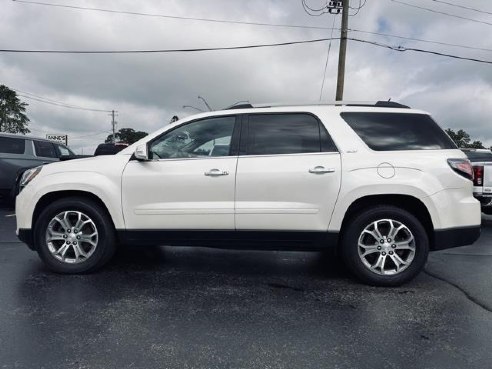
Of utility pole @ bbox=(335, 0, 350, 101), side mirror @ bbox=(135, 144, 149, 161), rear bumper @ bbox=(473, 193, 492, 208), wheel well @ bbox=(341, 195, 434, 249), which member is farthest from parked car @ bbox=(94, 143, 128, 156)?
utility pole @ bbox=(335, 0, 350, 101)

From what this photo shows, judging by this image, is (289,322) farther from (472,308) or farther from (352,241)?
(472,308)

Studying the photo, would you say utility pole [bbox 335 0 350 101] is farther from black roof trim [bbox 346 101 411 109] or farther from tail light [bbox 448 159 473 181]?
tail light [bbox 448 159 473 181]

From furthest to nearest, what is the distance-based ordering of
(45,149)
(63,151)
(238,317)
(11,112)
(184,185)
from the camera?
(11,112)
(63,151)
(45,149)
(184,185)
(238,317)

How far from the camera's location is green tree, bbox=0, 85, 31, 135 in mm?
61031

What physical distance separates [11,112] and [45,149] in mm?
58511

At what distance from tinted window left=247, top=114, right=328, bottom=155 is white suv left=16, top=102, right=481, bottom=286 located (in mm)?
11

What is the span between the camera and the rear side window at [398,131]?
14.8 feet

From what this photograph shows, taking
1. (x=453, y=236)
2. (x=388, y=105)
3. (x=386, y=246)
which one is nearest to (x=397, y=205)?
(x=386, y=246)

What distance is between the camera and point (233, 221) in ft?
14.6

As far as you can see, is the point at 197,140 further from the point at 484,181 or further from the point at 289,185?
the point at 484,181

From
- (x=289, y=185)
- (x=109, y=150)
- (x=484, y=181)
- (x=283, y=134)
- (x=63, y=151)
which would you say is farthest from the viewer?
(x=63, y=151)

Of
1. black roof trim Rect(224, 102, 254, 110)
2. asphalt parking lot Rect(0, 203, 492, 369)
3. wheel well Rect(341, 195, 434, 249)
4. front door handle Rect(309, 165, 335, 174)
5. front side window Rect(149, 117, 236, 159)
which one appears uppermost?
black roof trim Rect(224, 102, 254, 110)

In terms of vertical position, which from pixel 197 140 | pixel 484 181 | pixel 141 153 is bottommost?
pixel 484 181

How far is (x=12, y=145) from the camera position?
11.0 m
